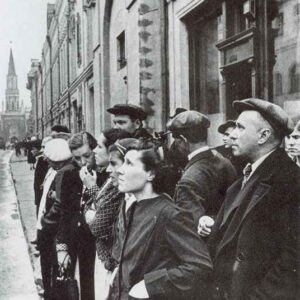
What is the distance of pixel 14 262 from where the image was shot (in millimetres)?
7012

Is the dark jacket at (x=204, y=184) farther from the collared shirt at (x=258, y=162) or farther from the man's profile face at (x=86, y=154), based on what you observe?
the man's profile face at (x=86, y=154)

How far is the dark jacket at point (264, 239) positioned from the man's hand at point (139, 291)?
34cm

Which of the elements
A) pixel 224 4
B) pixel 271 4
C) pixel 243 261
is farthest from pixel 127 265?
pixel 224 4

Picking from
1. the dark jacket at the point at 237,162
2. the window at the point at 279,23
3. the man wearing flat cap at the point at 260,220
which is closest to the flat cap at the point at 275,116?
the man wearing flat cap at the point at 260,220

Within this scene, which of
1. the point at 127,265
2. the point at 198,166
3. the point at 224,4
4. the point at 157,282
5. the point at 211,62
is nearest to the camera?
the point at 157,282

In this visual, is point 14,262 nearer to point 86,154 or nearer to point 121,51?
point 86,154

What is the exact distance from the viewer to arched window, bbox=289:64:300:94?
15.2 feet

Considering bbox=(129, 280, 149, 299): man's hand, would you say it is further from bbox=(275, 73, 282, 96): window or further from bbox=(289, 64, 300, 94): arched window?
bbox=(275, 73, 282, 96): window

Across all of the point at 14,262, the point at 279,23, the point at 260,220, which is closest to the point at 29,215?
the point at 14,262

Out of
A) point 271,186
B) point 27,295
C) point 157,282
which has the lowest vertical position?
point 27,295

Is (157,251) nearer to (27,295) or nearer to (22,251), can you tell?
(27,295)

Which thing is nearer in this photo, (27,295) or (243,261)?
(243,261)

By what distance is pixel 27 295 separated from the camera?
570 cm

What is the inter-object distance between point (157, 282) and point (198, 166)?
1.15 metres
